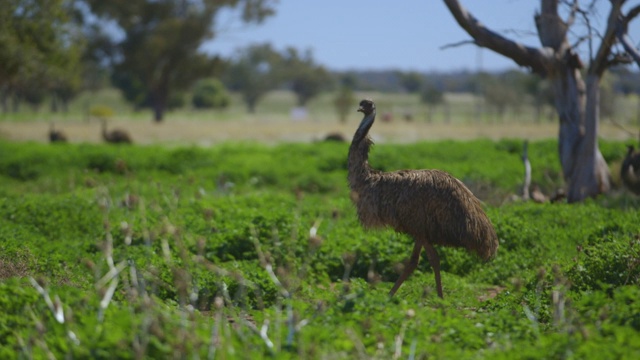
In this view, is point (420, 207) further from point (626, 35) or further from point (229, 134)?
point (229, 134)

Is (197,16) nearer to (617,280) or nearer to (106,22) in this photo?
(106,22)

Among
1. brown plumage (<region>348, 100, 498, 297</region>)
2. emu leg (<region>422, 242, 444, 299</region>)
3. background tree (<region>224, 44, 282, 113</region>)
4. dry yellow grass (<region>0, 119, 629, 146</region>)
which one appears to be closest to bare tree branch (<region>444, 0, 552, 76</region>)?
brown plumage (<region>348, 100, 498, 297</region>)

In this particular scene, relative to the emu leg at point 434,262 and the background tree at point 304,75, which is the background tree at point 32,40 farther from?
the background tree at point 304,75

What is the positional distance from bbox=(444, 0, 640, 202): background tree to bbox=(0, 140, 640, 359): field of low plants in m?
0.60

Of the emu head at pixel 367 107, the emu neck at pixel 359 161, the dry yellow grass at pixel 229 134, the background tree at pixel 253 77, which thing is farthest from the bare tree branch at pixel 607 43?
the background tree at pixel 253 77

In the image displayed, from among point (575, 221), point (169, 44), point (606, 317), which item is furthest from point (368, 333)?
point (169, 44)

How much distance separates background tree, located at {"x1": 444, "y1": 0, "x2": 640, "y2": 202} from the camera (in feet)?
46.0

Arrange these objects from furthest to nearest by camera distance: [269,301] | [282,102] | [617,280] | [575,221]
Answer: [282,102], [575,221], [269,301], [617,280]

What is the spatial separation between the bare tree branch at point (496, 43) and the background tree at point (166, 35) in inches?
1499

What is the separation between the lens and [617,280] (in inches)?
320

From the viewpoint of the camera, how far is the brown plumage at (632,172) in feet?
49.0

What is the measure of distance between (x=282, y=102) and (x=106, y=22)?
71.6 m

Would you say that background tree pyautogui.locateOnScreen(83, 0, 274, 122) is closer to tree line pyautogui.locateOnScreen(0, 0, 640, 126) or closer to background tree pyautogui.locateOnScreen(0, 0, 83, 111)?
tree line pyautogui.locateOnScreen(0, 0, 640, 126)

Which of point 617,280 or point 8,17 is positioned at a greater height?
point 8,17
